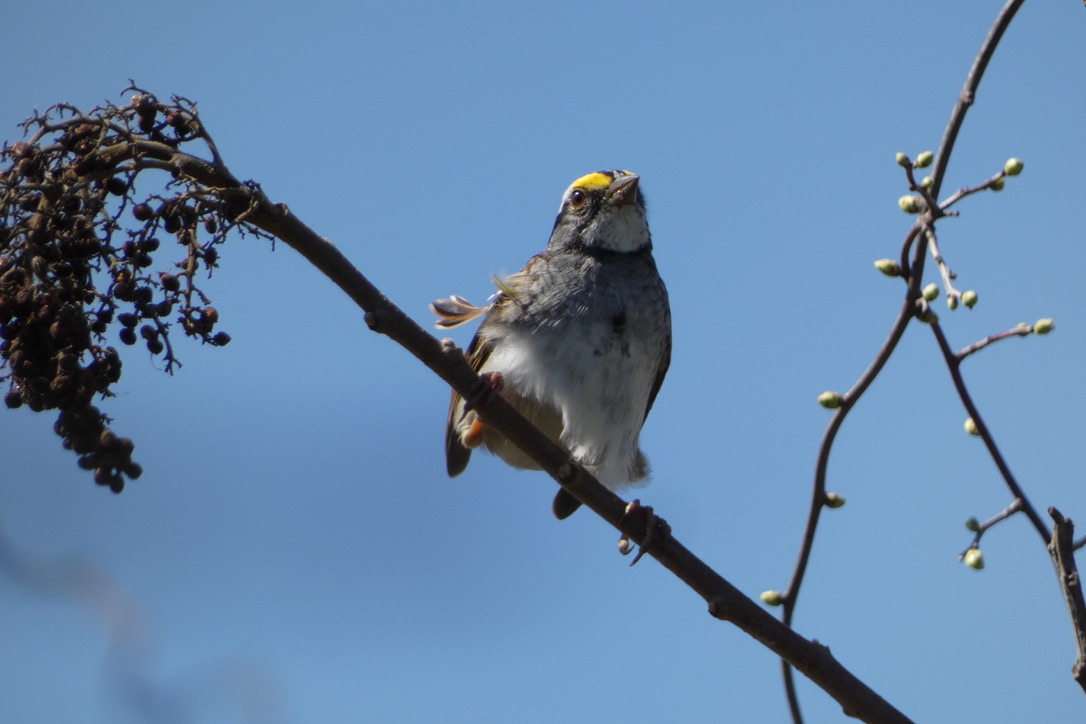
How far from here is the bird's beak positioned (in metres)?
5.95

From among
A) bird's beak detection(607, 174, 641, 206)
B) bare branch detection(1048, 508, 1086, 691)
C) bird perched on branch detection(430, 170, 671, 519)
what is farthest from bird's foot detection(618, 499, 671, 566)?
bird's beak detection(607, 174, 641, 206)

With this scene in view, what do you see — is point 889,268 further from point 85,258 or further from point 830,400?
point 85,258

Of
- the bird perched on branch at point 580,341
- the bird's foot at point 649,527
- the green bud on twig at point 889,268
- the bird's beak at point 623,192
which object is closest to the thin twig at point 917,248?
the green bud on twig at point 889,268

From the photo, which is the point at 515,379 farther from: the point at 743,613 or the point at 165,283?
the point at 165,283

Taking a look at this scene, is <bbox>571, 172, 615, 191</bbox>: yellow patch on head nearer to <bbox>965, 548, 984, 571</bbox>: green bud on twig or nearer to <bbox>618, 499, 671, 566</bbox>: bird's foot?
<bbox>618, 499, 671, 566</bbox>: bird's foot

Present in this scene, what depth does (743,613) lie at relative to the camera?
350 cm

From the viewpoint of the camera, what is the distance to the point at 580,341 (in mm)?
5117

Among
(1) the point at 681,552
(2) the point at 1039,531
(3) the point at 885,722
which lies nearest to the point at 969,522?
(2) the point at 1039,531

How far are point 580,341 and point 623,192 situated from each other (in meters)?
1.18

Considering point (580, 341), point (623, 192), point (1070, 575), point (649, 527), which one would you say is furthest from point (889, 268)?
point (623, 192)

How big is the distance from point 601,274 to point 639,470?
3.96 feet

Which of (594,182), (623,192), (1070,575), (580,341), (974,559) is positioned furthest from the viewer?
(594,182)

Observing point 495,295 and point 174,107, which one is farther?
point 495,295

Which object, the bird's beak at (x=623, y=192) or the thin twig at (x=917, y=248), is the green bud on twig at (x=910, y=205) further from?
the bird's beak at (x=623, y=192)
